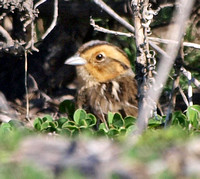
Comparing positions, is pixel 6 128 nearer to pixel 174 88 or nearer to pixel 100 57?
pixel 174 88

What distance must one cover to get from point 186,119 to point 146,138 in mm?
1918

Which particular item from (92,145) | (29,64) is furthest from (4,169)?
(29,64)

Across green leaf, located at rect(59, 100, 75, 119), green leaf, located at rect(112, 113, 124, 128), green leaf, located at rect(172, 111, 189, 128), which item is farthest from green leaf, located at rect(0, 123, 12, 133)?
green leaf, located at rect(59, 100, 75, 119)

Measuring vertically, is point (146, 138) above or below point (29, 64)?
above

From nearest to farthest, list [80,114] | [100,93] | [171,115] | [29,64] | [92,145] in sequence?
1. [92,145]
2. [171,115]
3. [80,114]
4. [100,93]
5. [29,64]

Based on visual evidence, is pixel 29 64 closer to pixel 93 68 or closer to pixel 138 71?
pixel 93 68

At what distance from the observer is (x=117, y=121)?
195 inches

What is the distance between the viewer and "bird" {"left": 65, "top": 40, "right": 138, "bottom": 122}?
6395 millimetres

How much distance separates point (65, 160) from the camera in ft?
7.67

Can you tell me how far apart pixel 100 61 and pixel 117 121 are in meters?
2.03

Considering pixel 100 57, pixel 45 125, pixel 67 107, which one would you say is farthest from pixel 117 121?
pixel 100 57

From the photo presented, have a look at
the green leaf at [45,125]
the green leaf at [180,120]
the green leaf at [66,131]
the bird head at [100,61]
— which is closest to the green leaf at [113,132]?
the green leaf at [66,131]

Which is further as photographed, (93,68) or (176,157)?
(93,68)

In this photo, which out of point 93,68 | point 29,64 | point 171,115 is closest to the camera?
point 171,115
